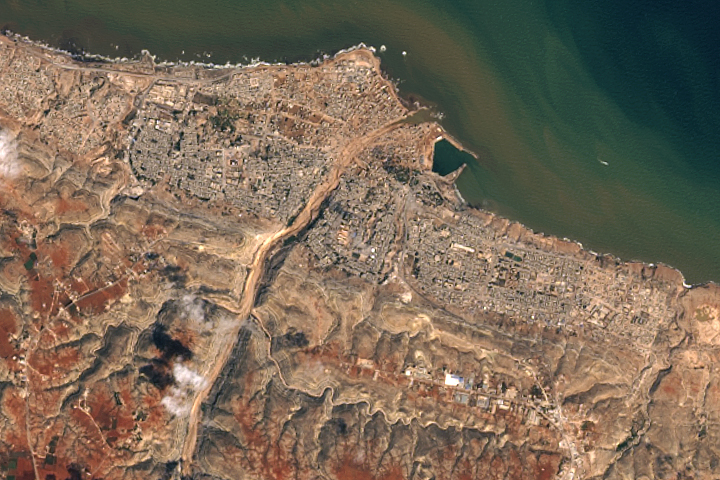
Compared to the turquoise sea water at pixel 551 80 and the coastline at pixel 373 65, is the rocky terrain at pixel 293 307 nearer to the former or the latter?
the coastline at pixel 373 65

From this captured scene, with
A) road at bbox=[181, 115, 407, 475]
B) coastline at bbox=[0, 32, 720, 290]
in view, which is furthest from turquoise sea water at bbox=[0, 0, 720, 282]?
road at bbox=[181, 115, 407, 475]

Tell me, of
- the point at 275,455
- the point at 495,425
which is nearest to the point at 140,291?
the point at 275,455

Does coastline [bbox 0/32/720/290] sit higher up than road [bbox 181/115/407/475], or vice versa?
coastline [bbox 0/32/720/290]

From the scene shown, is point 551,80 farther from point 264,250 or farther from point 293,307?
point 293,307

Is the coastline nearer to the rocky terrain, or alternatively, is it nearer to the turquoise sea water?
the rocky terrain

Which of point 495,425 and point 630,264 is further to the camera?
point 630,264

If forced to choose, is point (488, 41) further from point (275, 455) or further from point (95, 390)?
point (95, 390)
